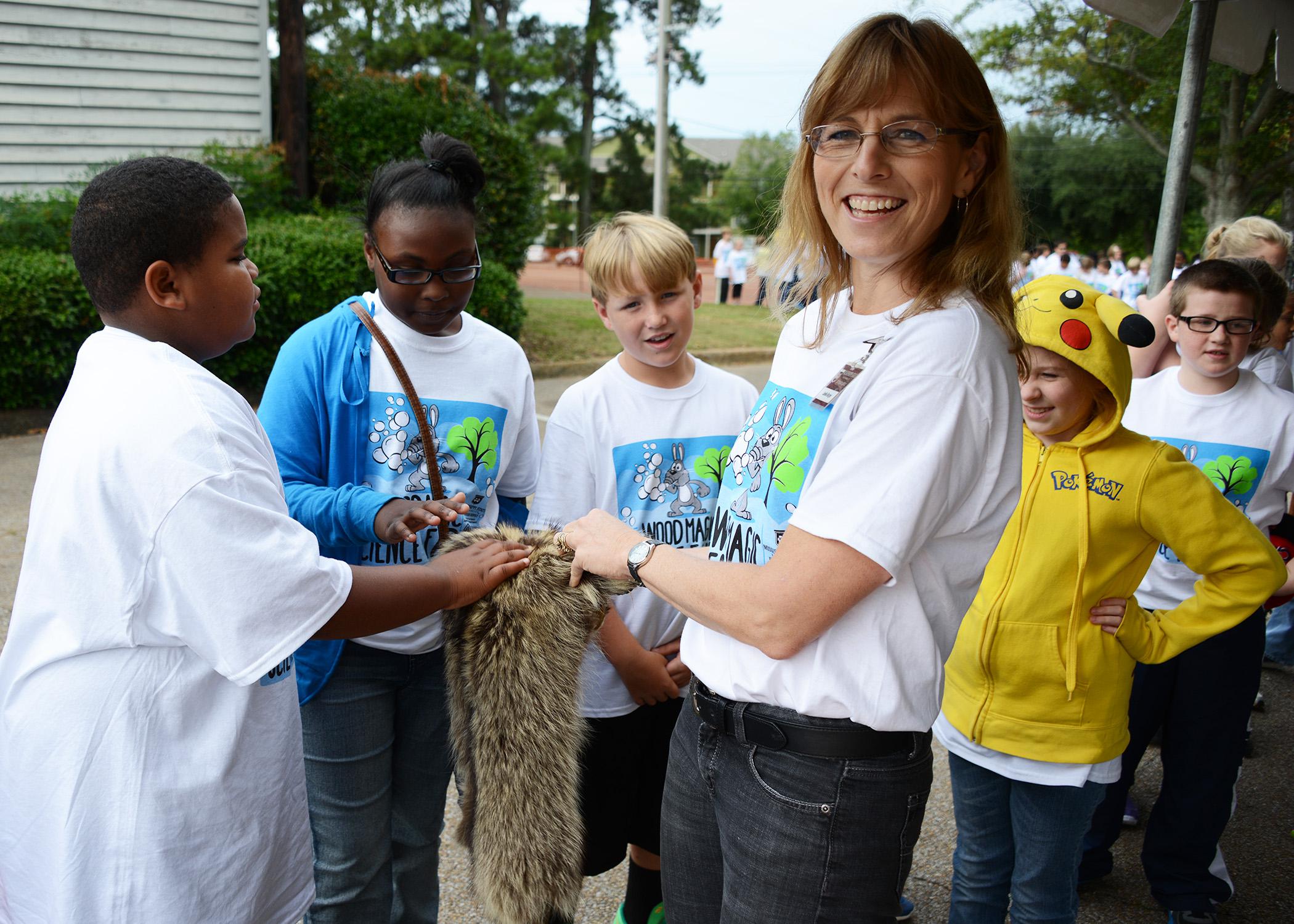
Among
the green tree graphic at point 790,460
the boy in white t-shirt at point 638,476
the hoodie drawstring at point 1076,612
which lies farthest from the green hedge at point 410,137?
the green tree graphic at point 790,460

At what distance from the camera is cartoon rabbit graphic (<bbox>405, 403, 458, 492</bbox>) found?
2.19 meters

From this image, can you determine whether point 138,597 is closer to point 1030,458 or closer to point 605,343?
point 1030,458

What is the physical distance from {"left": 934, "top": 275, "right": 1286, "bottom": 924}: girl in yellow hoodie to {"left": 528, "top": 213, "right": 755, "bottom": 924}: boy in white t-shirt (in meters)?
0.80

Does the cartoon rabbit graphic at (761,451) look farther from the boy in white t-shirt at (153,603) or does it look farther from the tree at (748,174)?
the tree at (748,174)

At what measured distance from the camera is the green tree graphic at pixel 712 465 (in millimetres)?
2455

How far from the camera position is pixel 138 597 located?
1.42 m

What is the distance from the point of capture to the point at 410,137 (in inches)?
408

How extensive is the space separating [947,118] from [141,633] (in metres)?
1.59

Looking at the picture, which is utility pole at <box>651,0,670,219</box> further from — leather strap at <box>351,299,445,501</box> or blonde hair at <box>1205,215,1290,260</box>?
leather strap at <box>351,299,445,501</box>

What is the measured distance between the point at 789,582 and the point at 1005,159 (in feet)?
2.83

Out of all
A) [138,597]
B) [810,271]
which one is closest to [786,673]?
[810,271]

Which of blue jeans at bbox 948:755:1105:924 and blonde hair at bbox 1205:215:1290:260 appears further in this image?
blonde hair at bbox 1205:215:1290:260

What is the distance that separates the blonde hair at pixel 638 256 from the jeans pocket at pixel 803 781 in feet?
4.59

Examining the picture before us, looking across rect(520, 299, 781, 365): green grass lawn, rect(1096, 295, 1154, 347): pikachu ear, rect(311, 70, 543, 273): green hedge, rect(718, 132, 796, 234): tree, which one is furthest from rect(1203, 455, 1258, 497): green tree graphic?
rect(718, 132, 796, 234): tree
